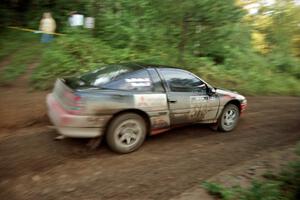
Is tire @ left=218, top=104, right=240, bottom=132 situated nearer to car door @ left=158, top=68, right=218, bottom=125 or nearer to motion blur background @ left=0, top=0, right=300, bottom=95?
car door @ left=158, top=68, right=218, bottom=125

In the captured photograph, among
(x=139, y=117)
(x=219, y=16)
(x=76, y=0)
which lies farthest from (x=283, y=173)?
(x=76, y=0)

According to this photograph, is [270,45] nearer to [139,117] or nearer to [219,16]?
[219,16]

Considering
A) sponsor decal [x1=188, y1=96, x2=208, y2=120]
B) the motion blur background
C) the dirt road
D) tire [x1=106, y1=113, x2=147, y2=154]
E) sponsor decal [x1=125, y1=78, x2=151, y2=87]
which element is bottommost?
the dirt road

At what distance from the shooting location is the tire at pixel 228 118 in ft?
22.8

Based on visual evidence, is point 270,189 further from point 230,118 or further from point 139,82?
point 230,118

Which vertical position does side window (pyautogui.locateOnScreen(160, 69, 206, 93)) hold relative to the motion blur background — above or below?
below

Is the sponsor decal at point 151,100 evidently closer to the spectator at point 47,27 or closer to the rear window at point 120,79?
the rear window at point 120,79

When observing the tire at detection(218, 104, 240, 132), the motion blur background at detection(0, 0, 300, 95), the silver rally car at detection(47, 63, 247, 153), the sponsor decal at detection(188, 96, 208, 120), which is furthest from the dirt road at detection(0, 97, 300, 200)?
the motion blur background at detection(0, 0, 300, 95)

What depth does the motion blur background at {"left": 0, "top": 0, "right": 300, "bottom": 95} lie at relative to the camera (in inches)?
390

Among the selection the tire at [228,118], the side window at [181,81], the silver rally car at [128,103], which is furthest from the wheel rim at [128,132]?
the tire at [228,118]

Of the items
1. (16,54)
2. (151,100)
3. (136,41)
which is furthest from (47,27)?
(151,100)

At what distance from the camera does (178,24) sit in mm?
11609

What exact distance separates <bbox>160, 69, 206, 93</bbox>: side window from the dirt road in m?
1.01

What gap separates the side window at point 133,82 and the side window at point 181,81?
0.43 m
